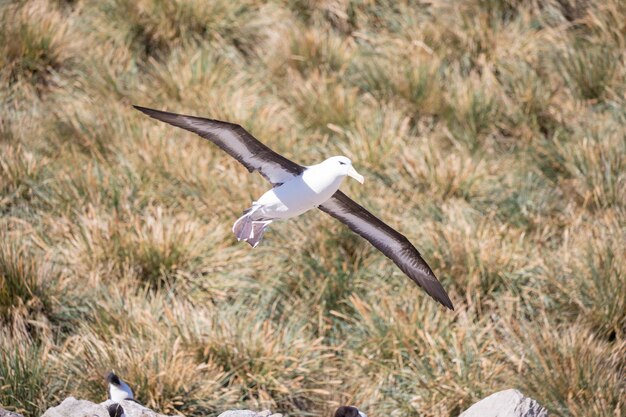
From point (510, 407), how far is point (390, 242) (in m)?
1.40

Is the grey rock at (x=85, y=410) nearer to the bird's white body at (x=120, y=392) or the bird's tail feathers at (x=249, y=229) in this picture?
the bird's white body at (x=120, y=392)

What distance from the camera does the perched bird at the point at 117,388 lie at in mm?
6227

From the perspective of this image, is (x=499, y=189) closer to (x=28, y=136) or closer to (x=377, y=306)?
(x=377, y=306)

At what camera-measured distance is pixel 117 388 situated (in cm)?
635

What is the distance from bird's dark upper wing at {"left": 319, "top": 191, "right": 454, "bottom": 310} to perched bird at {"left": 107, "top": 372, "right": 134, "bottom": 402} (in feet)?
5.12

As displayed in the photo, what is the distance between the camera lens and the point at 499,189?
30.9ft

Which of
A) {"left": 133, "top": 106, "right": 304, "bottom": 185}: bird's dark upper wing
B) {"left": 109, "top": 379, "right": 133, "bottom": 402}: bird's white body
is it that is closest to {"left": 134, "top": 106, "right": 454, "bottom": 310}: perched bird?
{"left": 133, "top": 106, "right": 304, "bottom": 185}: bird's dark upper wing

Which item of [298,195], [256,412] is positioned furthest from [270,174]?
[256,412]

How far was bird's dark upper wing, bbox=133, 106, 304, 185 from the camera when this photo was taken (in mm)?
5391

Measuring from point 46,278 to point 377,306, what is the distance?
7.85ft

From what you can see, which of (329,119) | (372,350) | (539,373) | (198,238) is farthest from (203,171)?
(539,373)

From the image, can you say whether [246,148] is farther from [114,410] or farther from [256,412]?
[114,410]

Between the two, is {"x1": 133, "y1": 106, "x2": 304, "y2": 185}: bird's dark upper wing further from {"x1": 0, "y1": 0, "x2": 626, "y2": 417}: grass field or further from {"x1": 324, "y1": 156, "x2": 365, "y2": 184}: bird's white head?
{"x1": 0, "y1": 0, "x2": 626, "y2": 417}: grass field

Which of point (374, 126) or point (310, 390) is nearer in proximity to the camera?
point (310, 390)
